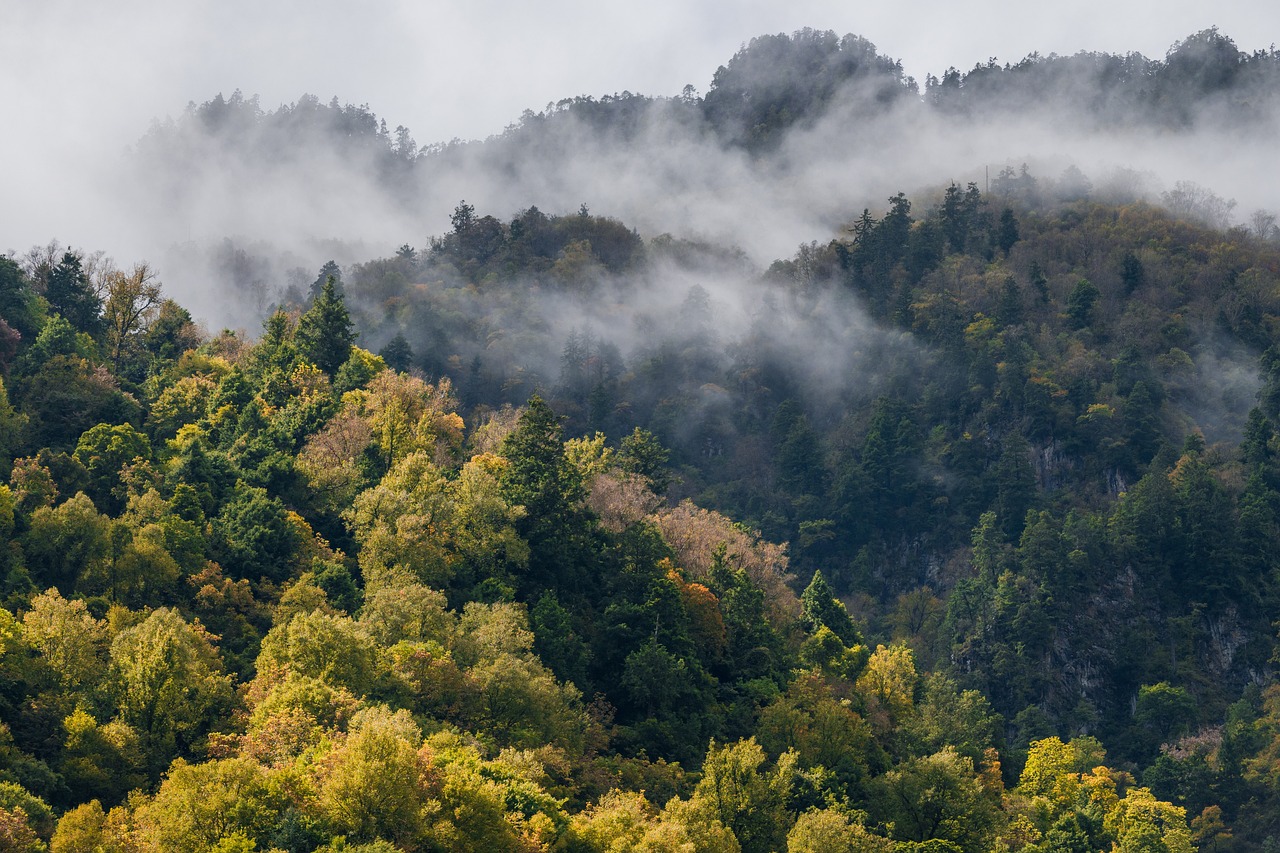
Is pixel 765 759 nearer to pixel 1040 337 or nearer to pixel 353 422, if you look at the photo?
pixel 353 422

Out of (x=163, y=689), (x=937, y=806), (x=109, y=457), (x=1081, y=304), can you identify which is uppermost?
(x=1081, y=304)

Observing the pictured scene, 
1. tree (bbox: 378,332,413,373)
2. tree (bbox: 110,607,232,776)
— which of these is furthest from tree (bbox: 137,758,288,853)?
tree (bbox: 378,332,413,373)

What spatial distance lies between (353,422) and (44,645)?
30.2 meters

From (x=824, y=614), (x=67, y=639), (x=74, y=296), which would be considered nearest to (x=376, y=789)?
(x=67, y=639)

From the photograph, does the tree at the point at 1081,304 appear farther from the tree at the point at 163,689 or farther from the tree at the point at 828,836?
the tree at the point at 163,689

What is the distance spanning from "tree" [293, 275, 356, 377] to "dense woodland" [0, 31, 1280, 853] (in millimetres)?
207

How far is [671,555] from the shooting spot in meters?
90.4

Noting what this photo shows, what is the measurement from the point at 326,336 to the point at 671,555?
30.1m

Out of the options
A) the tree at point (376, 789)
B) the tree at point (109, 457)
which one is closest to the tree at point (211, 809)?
the tree at point (376, 789)

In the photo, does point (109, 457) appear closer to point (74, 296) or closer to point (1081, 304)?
point (74, 296)

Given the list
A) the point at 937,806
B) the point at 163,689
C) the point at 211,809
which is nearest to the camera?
the point at 211,809

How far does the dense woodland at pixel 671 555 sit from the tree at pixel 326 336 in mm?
207

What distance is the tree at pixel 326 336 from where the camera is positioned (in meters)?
105

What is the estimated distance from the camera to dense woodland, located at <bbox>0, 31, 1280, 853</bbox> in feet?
202
